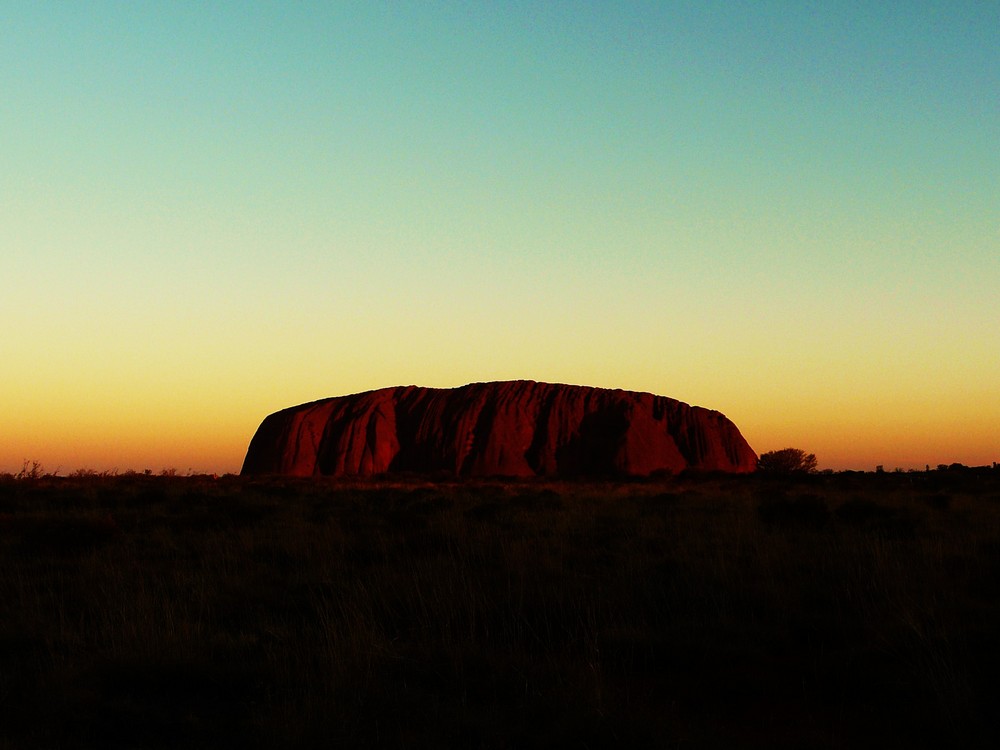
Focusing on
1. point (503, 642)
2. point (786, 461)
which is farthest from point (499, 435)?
point (503, 642)

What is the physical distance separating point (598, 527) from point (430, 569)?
6.02 metres

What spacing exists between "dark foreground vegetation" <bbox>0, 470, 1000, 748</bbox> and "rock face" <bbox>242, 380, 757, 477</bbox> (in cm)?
4982

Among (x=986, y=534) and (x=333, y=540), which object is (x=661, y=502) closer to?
(x=986, y=534)

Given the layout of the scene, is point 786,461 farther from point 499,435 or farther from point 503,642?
point 503,642

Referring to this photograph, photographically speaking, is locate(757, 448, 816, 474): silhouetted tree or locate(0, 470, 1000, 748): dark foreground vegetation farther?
locate(757, 448, 816, 474): silhouetted tree

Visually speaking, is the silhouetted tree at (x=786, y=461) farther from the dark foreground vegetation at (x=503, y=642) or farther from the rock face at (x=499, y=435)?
the dark foreground vegetation at (x=503, y=642)

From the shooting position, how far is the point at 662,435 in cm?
6400

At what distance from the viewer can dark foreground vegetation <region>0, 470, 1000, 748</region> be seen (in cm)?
449

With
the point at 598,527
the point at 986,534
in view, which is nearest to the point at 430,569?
the point at 598,527

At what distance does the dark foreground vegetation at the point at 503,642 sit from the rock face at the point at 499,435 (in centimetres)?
4982

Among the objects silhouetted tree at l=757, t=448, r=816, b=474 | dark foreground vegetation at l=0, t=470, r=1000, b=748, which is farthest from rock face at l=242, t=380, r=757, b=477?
dark foreground vegetation at l=0, t=470, r=1000, b=748

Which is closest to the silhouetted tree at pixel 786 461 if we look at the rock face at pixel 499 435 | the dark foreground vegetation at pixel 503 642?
the rock face at pixel 499 435

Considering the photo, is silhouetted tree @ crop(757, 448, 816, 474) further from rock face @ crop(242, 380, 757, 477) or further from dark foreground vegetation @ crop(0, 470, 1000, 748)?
dark foreground vegetation @ crop(0, 470, 1000, 748)

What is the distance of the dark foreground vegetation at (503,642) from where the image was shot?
449 centimetres
